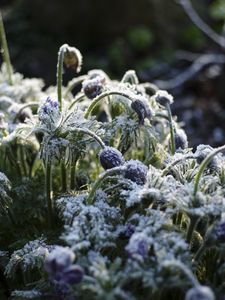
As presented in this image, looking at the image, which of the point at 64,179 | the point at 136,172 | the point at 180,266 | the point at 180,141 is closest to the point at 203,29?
the point at 180,141

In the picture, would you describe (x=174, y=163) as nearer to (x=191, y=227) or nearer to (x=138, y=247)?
(x=191, y=227)

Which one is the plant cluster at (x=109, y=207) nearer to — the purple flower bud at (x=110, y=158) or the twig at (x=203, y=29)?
the purple flower bud at (x=110, y=158)

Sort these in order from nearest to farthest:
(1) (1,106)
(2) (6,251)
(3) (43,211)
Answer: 1. (2) (6,251)
2. (3) (43,211)
3. (1) (1,106)

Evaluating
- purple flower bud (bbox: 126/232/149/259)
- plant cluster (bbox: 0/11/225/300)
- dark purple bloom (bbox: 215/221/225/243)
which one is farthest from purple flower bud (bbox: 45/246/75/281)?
dark purple bloom (bbox: 215/221/225/243)

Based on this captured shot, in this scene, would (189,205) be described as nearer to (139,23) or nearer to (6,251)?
(6,251)

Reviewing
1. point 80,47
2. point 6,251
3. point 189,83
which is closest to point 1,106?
point 6,251

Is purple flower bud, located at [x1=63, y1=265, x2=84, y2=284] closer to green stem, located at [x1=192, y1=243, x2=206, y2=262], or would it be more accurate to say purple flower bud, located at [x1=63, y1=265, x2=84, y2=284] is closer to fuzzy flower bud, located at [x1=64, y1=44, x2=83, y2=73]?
green stem, located at [x1=192, y1=243, x2=206, y2=262]
